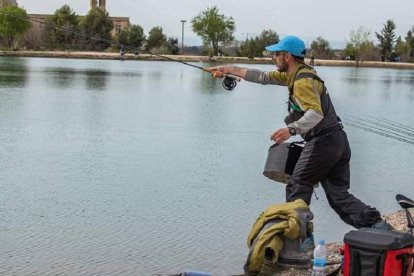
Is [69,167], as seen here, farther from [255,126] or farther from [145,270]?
[255,126]

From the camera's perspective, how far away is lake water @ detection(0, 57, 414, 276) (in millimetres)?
6723

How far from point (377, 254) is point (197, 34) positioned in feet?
357

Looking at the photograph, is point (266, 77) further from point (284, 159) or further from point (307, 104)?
point (307, 104)

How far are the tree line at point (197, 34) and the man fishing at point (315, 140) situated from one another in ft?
273

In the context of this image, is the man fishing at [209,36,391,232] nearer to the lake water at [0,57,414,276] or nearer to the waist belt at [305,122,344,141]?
the waist belt at [305,122,344,141]

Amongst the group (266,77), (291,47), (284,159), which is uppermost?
→ (291,47)

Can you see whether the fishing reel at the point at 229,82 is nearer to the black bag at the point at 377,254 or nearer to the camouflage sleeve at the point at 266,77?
the camouflage sleeve at the point at 266,77

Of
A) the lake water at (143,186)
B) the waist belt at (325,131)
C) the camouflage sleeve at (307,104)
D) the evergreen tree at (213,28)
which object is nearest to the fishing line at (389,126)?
the lake water at (143,186)

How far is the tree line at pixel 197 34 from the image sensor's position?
95.1m

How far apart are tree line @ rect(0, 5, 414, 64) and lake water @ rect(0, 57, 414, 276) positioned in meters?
71.9

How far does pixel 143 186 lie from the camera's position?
980 centimetres

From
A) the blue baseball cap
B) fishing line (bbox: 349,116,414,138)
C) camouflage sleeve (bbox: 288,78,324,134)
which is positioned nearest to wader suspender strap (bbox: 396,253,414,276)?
camouflage sleeve (bbox: 288,78,324,134)

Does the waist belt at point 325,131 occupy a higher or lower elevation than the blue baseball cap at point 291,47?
lower

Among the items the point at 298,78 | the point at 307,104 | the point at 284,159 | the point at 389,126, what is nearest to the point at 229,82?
the point at 284,159
